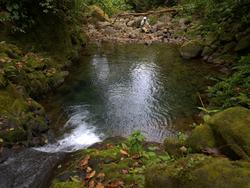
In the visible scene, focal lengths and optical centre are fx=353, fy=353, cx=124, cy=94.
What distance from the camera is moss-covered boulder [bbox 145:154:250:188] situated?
4.02 m

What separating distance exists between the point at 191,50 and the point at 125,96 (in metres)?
7.67

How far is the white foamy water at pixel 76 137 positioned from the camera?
8920 millimetres

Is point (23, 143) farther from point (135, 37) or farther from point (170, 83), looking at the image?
point (135, 37)

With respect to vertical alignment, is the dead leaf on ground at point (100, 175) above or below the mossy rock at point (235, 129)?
below

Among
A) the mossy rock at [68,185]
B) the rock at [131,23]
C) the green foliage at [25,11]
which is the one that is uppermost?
the green foliage at [25,11]

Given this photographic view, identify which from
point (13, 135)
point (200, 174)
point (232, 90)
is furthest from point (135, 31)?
point (200, 174)

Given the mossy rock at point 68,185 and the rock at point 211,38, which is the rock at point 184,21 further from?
the mossy rock at point 68,185

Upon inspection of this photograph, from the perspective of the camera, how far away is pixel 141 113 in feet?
38.5

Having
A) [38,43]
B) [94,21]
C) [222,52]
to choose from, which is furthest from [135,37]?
[38,43]

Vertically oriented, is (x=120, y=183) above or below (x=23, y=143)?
above

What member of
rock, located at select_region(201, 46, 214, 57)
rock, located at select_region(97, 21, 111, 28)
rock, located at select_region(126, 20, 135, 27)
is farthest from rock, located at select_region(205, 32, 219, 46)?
rock, located at select_region(126, 20, 135, 27)

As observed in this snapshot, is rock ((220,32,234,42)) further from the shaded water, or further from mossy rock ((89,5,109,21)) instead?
mossy rock ((89,5,109,21))

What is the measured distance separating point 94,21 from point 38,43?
14.9 m

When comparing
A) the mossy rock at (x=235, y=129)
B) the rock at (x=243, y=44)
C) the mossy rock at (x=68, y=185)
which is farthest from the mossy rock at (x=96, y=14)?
the mossy rock at (x=235, y=129)
